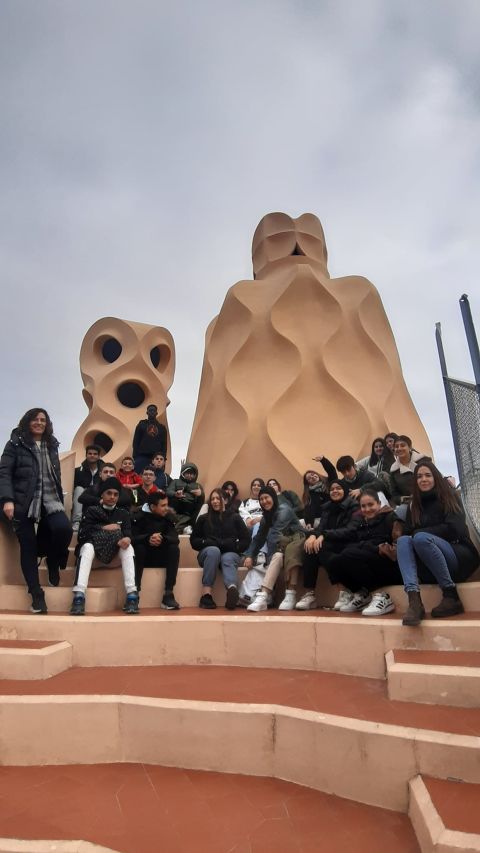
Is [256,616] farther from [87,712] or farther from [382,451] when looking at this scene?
[382,451]

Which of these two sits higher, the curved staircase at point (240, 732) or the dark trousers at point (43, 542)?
the dark trousers at point (43, 542)

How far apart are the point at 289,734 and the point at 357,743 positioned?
0.38m

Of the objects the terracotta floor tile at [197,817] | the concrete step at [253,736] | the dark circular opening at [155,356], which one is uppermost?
the dark circular opening at [155,356]

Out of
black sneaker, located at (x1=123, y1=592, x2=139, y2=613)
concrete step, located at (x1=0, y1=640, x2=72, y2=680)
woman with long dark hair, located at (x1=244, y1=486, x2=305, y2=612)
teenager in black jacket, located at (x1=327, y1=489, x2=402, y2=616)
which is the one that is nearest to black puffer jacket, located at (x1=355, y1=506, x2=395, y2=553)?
teenager in black jacket, located at (x1=327, y1=489, x2=402, y2=616)

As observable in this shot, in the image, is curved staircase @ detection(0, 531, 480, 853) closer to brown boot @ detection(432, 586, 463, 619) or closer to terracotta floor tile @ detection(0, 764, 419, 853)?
terracotta floor tile @ detection(0, 764, 419, 853)

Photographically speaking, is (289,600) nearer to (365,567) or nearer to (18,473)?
(365,567)

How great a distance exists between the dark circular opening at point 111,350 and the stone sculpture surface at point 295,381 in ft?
37.9

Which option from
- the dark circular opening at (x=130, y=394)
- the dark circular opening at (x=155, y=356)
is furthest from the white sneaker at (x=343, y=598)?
the dark circular opening at (x=155, y=356)

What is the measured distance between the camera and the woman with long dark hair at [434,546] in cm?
349

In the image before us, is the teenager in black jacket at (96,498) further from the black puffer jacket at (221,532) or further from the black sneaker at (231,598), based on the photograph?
the black sneaker at (231,598)

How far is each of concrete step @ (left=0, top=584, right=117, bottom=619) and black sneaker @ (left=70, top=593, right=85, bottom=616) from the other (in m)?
0.18

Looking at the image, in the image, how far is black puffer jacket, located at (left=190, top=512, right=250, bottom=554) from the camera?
16.5 feet

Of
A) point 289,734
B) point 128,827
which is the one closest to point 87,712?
point 128,827

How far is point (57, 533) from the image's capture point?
4.57 metres
